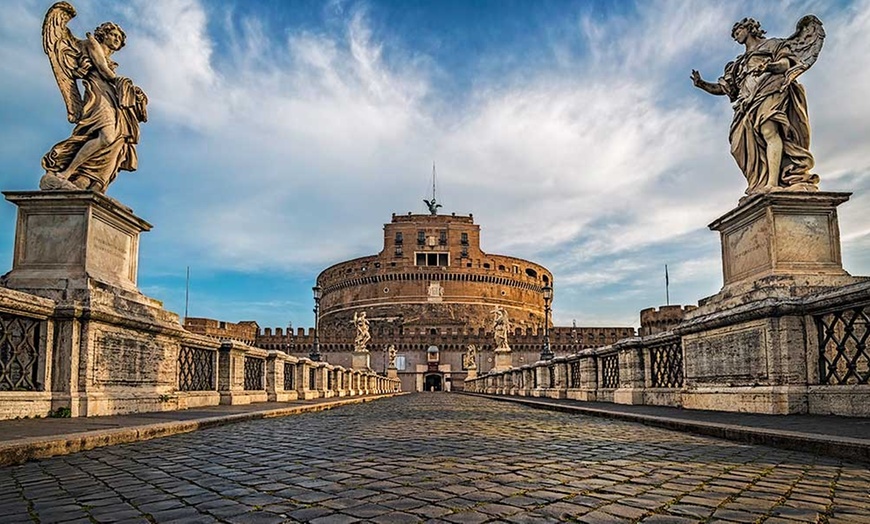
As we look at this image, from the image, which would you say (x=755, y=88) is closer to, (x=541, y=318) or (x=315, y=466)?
(x=315, y=466)

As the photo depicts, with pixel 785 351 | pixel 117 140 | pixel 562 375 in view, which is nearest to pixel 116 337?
pixel 117 140

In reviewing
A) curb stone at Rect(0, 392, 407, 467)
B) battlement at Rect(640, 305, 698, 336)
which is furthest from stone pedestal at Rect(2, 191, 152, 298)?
battlement at Rect(640, 305, 698, 336)

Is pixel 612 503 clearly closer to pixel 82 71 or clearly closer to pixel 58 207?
pixel 58 207

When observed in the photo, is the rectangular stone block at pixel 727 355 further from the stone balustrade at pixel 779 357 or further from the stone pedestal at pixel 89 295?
the stone pedestal at pixel 89 295

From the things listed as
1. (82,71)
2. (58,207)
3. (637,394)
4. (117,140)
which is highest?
(82,71)

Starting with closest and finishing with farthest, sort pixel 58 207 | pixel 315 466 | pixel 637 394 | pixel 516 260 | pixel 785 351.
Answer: pixel 315 466
pixel 785 351
pixel 58 207
pixel 637 394
pixel 516 260

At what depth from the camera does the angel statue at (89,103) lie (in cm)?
849

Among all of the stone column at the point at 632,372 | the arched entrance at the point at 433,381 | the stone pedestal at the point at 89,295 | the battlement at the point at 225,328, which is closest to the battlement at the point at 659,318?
the arched entrance at the point at 433,381

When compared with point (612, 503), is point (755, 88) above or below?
above

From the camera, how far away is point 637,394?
38.5 ft

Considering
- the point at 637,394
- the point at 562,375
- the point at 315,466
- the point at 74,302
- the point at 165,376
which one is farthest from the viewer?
the point at 562,375

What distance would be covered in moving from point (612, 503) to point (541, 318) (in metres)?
109

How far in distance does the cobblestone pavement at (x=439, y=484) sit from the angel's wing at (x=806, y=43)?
4.84m

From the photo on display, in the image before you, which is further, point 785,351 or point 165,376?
point 165,376
